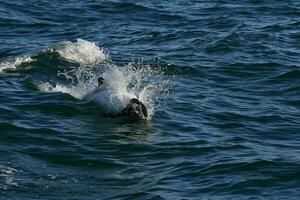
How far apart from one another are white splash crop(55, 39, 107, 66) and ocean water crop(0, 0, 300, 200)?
0.06 meters

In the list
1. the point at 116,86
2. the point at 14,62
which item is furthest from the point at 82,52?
the point at 116,86

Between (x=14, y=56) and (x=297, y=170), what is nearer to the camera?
(x=297, y=170)

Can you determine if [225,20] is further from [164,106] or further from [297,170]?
[297,170]

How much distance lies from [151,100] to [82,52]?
4864 mm

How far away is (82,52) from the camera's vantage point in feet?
75.4

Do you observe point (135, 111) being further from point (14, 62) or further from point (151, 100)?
point (14, 62)

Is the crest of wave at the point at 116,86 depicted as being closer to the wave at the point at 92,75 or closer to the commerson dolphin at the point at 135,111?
the wave at the point at 92,75

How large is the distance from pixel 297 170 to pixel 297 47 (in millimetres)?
10738

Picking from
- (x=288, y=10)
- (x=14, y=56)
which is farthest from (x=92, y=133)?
(x=288, y=10)

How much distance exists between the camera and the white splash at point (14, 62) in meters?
21.2

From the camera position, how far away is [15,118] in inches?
671

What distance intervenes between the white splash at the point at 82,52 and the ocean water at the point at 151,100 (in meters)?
0.06

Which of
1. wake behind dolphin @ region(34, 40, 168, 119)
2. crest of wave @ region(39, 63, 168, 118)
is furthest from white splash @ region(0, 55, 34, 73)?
crest of wave @ region(39, 63, 168, 118)

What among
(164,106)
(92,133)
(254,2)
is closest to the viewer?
(92,133)
